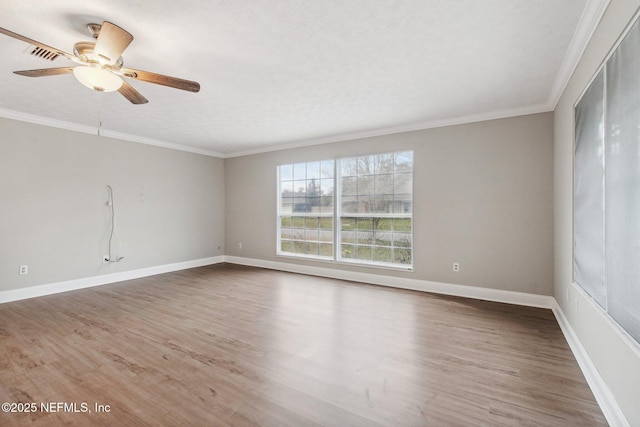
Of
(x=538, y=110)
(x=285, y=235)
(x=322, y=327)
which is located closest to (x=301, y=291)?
(x=322, y=327)

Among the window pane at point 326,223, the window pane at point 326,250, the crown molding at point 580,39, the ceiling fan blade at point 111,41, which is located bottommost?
the window pane at point 326,250

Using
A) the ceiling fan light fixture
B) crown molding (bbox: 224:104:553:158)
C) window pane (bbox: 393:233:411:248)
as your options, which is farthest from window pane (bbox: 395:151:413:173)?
the ceiling fan light fixture

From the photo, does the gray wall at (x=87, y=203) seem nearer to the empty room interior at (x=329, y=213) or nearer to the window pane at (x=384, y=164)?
the empty room interior at (x=329, y=213)

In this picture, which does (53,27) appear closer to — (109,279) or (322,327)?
(322,327)

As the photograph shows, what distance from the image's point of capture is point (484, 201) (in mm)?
3980

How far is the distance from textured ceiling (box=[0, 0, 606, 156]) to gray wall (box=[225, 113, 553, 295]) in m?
0.31

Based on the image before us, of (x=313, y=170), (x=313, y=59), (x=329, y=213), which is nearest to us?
(x=313, y=59)

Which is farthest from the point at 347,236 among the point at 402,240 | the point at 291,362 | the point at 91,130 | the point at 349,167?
the point at 91,130

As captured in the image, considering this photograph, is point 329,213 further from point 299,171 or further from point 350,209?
point 299,171

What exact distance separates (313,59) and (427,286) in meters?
3.44

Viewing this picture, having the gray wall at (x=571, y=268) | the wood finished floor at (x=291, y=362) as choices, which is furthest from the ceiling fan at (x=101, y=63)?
the gray wall at (x=571, y=268)

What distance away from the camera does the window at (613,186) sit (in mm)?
1440

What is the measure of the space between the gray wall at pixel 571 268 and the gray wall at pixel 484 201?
0.20 meters

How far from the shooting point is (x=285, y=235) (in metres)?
6.00
